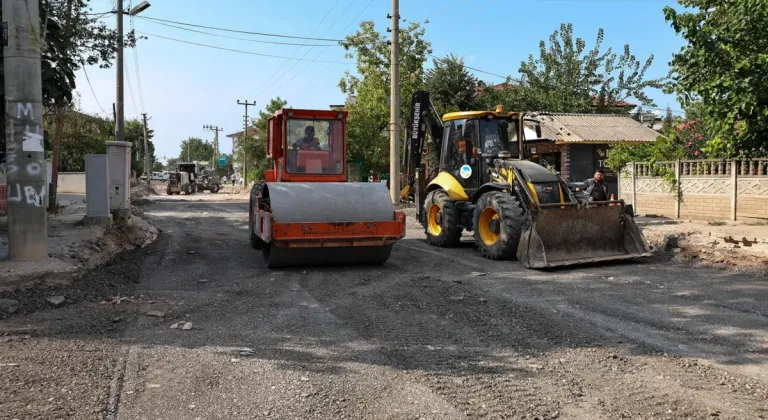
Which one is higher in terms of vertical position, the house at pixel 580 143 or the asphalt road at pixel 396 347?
the house at pixel 580 143

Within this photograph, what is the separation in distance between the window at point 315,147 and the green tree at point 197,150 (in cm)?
12504

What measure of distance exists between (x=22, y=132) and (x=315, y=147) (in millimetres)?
4467

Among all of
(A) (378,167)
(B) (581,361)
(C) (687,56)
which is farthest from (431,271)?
(A) (378,167)

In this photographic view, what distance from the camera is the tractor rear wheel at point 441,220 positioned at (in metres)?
12.5

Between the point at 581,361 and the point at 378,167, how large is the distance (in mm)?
31589

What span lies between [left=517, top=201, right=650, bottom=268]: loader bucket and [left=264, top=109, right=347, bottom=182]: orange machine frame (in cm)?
347

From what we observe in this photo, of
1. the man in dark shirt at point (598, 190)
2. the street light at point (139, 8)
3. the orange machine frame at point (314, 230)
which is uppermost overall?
the street light at point (139, 8)

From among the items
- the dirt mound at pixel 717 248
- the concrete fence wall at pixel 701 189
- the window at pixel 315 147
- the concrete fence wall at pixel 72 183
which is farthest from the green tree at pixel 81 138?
the dirt mound at pixel 717 248

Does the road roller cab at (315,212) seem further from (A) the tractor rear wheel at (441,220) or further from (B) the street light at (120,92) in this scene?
(B) the street light at (120,92)

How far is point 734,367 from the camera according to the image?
506 centimetres

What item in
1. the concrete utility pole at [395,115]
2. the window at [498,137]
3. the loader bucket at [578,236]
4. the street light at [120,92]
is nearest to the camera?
the loader bucket at [578,236]

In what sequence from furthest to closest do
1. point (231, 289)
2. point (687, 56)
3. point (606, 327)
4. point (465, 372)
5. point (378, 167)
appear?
point (378, 167) < point (687, 56) < point (231, 289) < point (606, 327) < point (465, 372)

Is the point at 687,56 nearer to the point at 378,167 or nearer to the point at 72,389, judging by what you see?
the point at 72,389

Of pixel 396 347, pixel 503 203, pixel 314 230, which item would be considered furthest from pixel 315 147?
pixel 396 347
